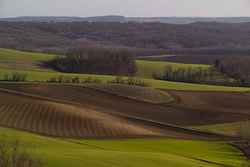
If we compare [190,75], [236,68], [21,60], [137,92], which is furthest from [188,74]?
[137,92]

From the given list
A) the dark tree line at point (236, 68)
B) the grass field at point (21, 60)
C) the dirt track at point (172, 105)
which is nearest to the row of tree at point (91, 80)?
the dirt track at point (172, 105)

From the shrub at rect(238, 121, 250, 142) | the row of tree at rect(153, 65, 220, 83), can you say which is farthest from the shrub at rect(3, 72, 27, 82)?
A: the shrub at rect(238, 121, 250, 142)

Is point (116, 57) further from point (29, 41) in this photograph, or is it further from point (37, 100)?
point (29, 41)

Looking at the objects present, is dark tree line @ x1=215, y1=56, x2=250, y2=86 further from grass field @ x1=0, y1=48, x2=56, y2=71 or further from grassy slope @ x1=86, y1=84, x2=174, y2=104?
grass field @ x1=0, y1=48, x2=56, y2=71

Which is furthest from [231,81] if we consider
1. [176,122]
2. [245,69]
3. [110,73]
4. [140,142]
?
[140,142]

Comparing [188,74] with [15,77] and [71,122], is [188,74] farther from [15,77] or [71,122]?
[71,122]

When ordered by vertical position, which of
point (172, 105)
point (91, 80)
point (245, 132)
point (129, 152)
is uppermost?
point (129, 152)
